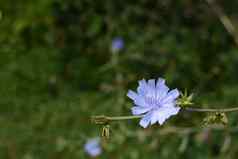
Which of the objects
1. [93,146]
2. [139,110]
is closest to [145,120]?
[139,110]

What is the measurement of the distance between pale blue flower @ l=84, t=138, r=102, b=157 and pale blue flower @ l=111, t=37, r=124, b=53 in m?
0.56

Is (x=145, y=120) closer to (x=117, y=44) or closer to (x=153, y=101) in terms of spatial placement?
(x=153, y=101)

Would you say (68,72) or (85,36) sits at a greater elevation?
(85,36)

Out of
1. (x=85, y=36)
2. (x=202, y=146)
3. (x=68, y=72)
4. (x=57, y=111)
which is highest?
(x=85, y=36)

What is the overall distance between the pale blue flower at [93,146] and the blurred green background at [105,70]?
0.18 feet

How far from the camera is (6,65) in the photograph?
316 cm

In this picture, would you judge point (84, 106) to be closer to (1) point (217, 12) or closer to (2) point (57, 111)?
(2) point (57, 111)

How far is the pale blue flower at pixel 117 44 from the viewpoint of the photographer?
3084 mm

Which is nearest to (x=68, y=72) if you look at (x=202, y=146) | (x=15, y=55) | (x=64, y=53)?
(x=64, y=53)

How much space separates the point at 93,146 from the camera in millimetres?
2785

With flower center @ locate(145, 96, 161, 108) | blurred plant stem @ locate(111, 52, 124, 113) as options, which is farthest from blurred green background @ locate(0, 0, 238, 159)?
flower center @ locate(145, 96, 161, 108)

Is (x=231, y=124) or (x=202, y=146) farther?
(x=202, y=146)

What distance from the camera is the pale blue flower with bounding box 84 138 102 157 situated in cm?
278

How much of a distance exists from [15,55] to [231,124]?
132cm
